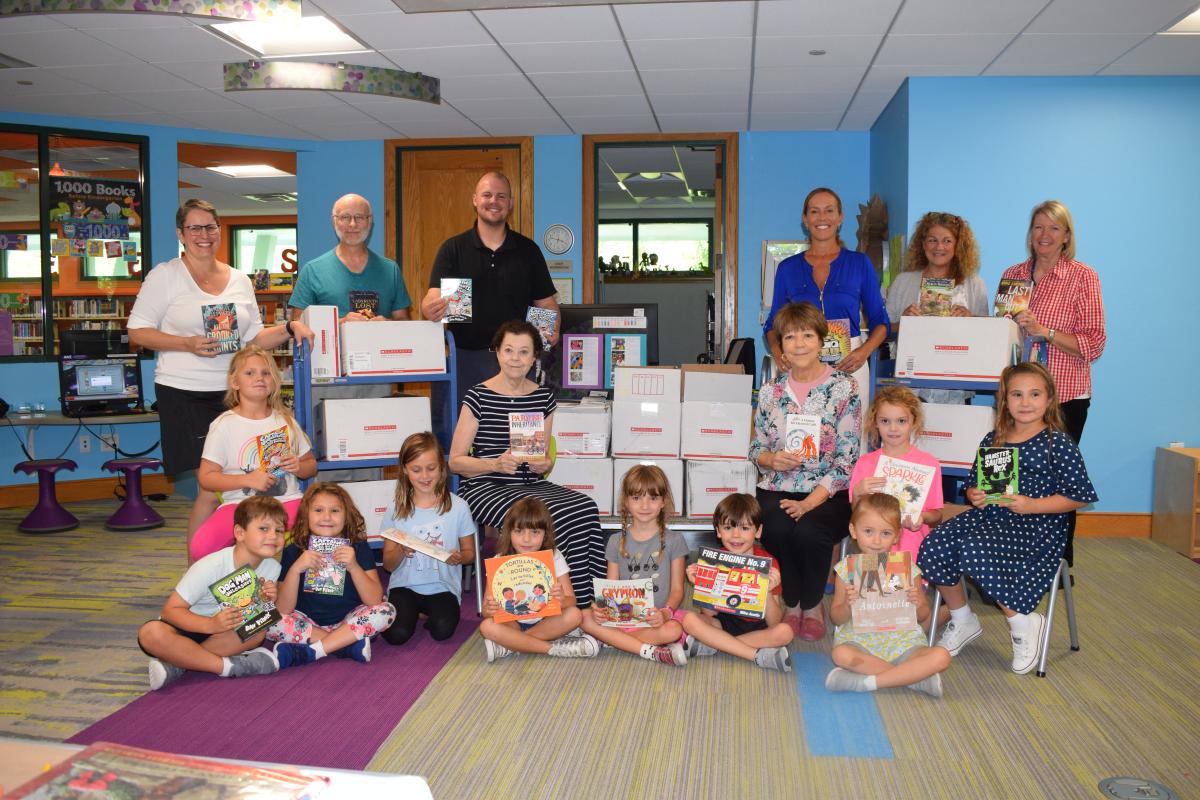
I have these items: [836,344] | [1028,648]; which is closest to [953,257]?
[836,344]

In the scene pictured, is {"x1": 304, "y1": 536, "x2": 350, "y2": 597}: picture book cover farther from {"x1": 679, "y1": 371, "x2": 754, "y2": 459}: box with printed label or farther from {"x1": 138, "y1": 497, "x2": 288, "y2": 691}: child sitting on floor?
{"x1": 679, "y1": 371, "x2": 754, "y2": 459}: box with printed label

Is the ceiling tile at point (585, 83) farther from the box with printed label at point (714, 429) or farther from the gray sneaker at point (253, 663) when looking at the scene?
the gray sneaker at point (253, 663)

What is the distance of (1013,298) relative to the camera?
3998 millimetres

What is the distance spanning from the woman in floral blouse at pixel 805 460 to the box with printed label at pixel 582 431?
79 cm

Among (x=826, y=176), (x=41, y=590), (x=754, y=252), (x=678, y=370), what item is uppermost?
(x=826, y=176)

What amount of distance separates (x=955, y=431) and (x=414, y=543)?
7.32 ft

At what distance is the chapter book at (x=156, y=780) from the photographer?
101 centimetres

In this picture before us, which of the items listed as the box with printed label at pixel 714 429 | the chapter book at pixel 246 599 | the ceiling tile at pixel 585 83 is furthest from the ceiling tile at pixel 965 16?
the chapter book at pixel 246 599

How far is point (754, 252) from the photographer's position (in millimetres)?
7551

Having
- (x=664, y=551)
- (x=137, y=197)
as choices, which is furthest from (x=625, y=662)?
(x=137, y=197)

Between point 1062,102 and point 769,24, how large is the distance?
84.9 inches

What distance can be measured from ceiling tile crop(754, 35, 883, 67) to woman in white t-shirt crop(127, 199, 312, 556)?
301cm

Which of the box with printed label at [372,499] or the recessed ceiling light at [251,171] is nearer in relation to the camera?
the box with printed label at [372,499]

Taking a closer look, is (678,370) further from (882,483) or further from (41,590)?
(41,590)
